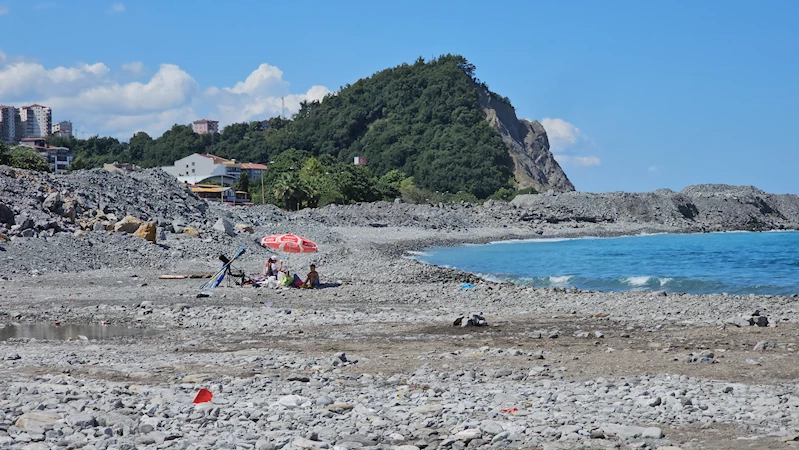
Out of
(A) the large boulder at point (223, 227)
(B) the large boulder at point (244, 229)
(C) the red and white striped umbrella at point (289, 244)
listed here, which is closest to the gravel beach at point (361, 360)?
(C) the red and white striped umbrella at point (289, 244)

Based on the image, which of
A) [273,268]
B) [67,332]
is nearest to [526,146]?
[273,268]

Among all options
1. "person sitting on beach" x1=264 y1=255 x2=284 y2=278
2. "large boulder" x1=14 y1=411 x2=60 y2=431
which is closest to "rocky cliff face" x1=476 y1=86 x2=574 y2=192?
"person sitting on beach" x1=264 y1=255 x2=284 y2=278

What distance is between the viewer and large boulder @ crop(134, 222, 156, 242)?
30859mm

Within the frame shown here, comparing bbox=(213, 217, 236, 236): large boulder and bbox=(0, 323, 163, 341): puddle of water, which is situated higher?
bbox=(213, 217, 236, 236): large boulder

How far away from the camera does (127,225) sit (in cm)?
3155

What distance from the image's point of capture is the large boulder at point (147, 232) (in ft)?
101

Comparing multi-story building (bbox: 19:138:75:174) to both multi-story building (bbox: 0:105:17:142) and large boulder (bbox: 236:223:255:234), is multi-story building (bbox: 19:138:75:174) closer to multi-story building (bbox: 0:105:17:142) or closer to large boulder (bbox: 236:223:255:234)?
multi-story building (bbox: 0:105:17:142)

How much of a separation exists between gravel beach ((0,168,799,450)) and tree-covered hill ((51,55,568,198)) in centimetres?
11244

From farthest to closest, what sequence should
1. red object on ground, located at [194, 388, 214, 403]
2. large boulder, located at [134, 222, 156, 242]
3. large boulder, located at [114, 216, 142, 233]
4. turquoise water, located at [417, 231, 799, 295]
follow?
large boulder, located at [114, 216, 142, 233] → large boulder, located at [134, 222, 156, 242] → turquoise water, located at [417, 231, 799, 295] → red object on ground, located at [194, 388, 214, 403]

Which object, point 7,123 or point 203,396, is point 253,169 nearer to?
point 7,123

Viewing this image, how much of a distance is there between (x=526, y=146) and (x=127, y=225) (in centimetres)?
14938

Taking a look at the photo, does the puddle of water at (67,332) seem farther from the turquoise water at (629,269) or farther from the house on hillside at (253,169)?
the house on hillside at (253,169)

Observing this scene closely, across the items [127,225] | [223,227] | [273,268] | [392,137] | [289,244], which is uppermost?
[392,137]

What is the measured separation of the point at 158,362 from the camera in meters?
11.8
